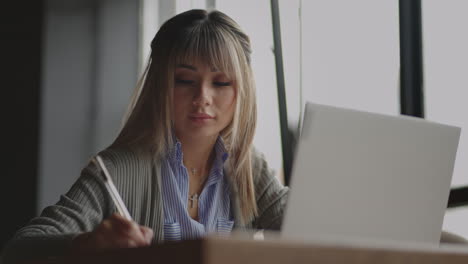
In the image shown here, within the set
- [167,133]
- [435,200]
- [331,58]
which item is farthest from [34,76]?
[435,200]

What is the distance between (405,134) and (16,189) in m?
3.74

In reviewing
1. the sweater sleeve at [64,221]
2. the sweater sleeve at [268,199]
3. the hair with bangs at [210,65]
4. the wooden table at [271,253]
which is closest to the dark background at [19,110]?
the hair with bangs at [210,65]

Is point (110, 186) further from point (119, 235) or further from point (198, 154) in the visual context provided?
point (198, 154)

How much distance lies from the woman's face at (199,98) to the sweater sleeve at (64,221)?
31 cm

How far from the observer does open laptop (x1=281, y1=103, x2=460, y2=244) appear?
3.50ft

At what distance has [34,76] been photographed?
14.8 ft

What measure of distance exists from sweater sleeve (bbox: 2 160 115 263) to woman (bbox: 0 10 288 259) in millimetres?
114

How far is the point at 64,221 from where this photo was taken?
133 cm

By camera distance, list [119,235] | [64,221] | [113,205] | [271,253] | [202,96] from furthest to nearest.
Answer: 1. [202,96]
2. [113,205]
3. [64,221]
4. [119,235]
5. [271,253]

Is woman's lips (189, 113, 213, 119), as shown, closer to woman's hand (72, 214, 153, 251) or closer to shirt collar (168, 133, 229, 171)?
shirt collar (168, 133, 229, 171)

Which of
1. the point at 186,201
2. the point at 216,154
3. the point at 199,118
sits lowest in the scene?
the point at 186,201

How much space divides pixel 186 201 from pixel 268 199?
217 mm

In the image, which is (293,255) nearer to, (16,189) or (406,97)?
(406,97)

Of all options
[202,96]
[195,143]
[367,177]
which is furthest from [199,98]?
[367,177]
